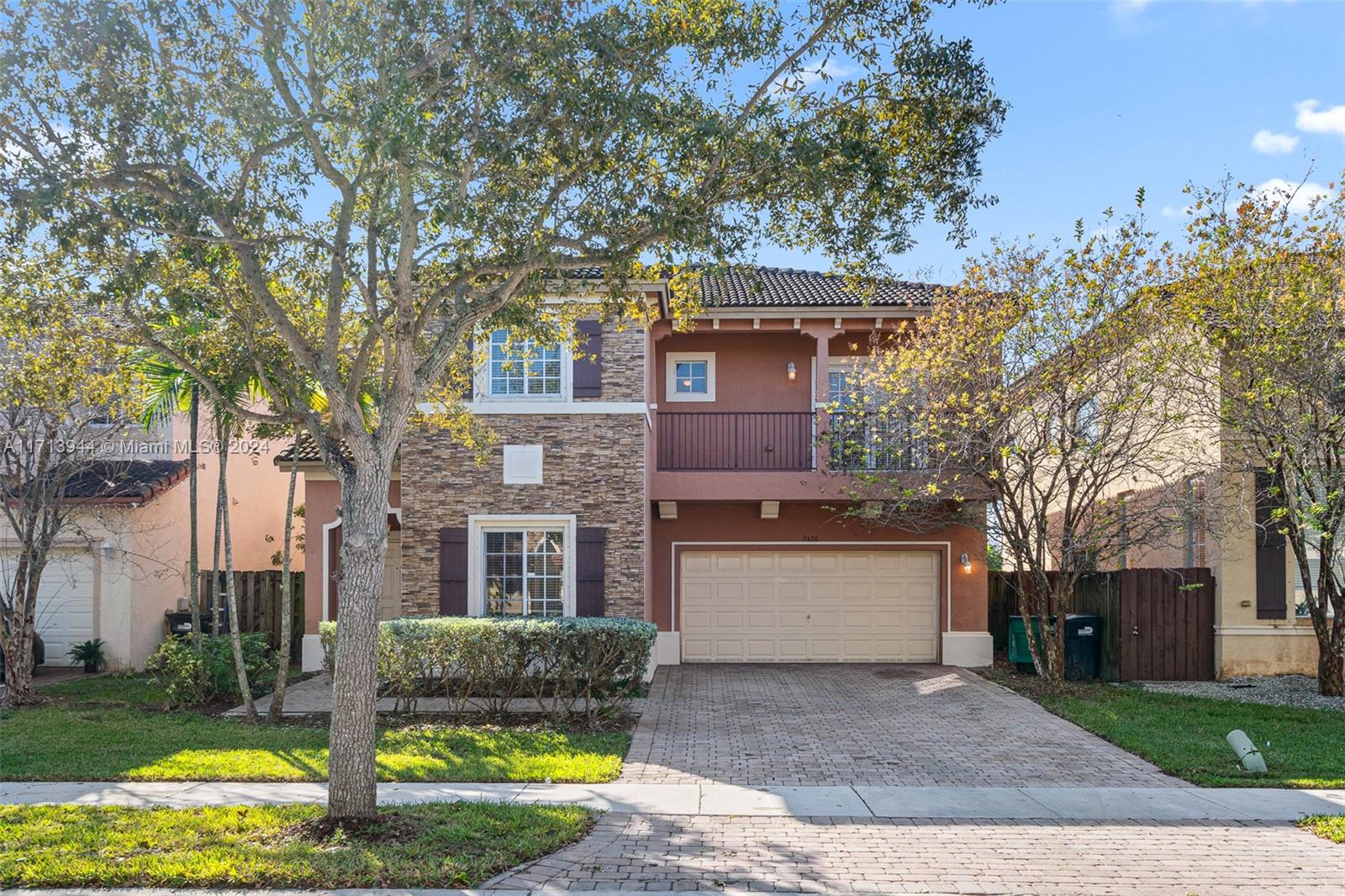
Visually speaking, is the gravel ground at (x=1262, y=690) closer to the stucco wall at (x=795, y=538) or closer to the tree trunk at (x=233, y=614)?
the stucco wall at (x=795, y=538)

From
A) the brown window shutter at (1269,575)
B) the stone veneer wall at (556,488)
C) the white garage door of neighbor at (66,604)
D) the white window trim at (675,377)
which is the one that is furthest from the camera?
the white window trim at (675,377)

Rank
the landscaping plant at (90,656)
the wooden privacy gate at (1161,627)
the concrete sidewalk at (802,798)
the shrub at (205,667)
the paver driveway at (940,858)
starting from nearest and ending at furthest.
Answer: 1. the paver driveway at (940,858)
2. the concrete sidewalk at (802,798)
3. the shrub at (205,667)
4. the wooden privacy gate at (1161,627)
5. the landscaping plant at (90,656)

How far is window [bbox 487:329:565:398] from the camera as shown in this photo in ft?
51.2

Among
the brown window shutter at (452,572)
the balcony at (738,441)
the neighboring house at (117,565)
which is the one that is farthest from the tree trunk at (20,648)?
the balcony at (738,441)

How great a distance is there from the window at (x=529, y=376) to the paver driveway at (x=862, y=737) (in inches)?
186

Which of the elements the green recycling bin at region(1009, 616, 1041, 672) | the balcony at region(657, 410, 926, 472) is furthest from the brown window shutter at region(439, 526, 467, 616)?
the green recycling bin at region(1009, 616, 1041, 672)

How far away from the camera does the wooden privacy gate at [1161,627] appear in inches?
631

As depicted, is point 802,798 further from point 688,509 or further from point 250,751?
point 688,509

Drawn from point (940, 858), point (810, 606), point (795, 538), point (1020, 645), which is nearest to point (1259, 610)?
point (1020, 645)

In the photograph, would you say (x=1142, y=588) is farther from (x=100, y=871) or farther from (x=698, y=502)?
(x=100, y=871)

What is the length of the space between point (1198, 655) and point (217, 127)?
49.9 ft

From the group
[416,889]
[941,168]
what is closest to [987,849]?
[416,889]

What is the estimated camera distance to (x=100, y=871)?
21.3 ft

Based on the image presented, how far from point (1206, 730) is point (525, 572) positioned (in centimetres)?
907
